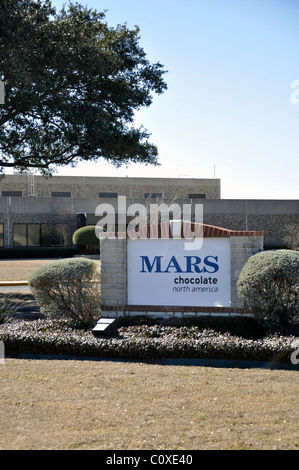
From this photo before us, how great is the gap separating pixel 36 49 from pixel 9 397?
10801 millimetres

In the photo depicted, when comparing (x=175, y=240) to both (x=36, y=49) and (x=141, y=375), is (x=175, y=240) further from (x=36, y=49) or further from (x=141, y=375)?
(x=36, y=49)

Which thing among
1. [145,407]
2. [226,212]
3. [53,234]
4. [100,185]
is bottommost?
[145,407]

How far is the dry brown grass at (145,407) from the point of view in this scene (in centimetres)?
444

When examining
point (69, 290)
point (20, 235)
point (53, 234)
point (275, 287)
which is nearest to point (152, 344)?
point (275, 287)

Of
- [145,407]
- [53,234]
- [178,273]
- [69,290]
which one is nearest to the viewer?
[145,407]

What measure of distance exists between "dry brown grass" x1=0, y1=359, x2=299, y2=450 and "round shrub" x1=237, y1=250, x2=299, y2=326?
163 centimetres

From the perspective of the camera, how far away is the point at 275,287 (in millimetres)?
8383

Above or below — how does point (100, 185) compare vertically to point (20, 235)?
above

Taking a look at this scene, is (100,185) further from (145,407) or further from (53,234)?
(145,407)

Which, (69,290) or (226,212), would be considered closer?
(69,290)

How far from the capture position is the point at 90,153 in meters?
15.9

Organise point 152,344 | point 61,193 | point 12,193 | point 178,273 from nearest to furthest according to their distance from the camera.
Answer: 1. point 152,344
2. point 178,273
3. point 12,193
4. point 61,193

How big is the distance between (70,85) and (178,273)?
820 cm

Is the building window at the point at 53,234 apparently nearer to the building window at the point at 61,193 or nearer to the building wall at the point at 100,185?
the building wall at the point at 100,185
